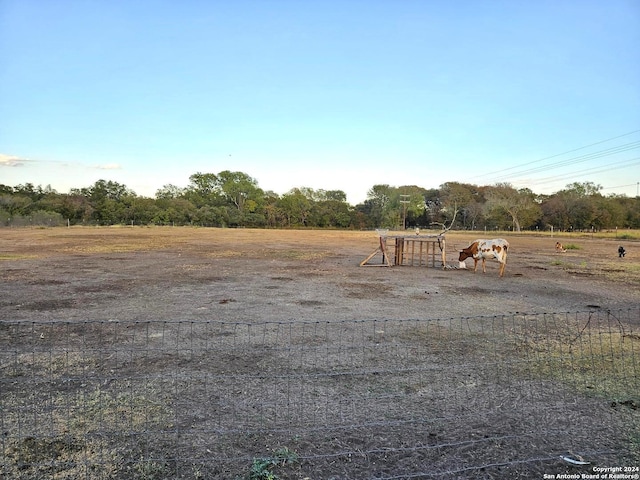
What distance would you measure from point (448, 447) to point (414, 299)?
6.98 metres

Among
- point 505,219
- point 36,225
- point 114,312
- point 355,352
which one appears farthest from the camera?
point 505,219

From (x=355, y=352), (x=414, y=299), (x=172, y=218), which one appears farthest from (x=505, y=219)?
(x=355, y=352)

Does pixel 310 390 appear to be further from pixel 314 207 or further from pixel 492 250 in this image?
pixel 314 207

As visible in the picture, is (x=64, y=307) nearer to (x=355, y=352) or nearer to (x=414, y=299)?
(x=355, y=352)

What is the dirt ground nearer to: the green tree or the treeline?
the treeline

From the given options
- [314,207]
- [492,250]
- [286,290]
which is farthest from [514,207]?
[286,290]

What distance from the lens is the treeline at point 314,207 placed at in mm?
68312

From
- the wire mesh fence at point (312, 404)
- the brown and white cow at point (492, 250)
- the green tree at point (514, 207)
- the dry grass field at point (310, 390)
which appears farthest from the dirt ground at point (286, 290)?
the green tree at point (514, 207)

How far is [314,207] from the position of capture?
94875mm

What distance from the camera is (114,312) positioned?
856 centimetres

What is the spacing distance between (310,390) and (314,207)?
90.7 meters

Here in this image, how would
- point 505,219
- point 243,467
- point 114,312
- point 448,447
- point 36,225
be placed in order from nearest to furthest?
point 243,467 → point 448,447 → point 114,312 → point 36,225 → point 505,219

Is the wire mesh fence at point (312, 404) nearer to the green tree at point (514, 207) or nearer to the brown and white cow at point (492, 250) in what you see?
the brown and white cow at point (492, 250)

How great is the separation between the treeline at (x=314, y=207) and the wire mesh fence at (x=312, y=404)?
2199 inches
